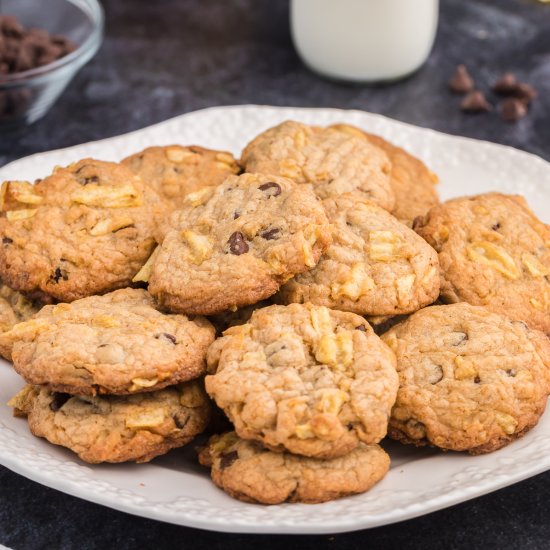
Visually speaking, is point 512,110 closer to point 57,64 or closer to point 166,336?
point 57,64

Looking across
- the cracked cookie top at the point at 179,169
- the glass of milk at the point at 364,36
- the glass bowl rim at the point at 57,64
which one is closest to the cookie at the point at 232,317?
the cracked cookie top at the point at 179,169

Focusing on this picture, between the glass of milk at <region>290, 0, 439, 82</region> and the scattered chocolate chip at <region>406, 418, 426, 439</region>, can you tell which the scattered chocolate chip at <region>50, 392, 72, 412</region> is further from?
the glass of milk at <region>290, 0, 439, 82</region>

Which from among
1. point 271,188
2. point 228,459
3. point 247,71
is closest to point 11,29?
point 247,71

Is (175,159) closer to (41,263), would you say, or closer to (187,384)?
(41,263)

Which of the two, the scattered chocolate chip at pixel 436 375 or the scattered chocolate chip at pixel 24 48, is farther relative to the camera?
the scattered chocolate chip at pixel 24 48

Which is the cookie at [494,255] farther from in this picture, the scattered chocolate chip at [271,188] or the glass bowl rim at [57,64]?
Result: the glass bowl rim at [57,64]

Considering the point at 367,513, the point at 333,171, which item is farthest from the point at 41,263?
the point at 367,513

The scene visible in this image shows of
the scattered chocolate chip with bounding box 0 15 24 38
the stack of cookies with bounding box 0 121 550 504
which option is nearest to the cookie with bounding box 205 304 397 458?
the stack of cookies with bounding box 0 121 550 504
